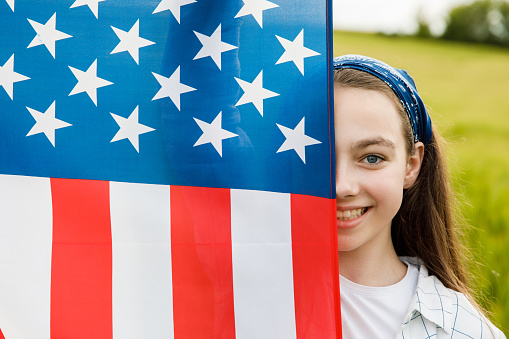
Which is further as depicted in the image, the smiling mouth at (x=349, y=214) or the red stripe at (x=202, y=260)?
the smiling mouth at (x=349, y=214)

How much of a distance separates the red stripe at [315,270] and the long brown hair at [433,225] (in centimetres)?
68

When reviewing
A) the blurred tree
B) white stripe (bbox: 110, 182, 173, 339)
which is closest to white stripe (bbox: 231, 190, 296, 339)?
white stripe (bbox: 110, 182, 173, 339)

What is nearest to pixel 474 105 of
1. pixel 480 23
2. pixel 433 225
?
pixel 433 225

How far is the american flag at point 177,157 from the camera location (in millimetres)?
1394

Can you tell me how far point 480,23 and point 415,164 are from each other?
31.3 meters

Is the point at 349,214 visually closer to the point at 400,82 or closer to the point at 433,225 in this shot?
the point at 400,82

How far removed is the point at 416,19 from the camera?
28500mm

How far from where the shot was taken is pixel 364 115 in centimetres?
158

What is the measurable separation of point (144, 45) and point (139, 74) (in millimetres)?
69

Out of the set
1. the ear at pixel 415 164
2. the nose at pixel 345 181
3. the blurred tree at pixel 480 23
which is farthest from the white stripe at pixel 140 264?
the blurred tree at pixel 480 23

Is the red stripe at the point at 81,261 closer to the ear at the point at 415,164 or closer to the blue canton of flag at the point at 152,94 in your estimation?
the blue canton of flag at the point at 152,94

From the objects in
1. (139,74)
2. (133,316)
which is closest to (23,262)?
(133,316)

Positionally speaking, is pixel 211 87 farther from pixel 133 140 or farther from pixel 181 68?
pixel 133 140

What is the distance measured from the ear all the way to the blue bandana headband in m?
0.03
